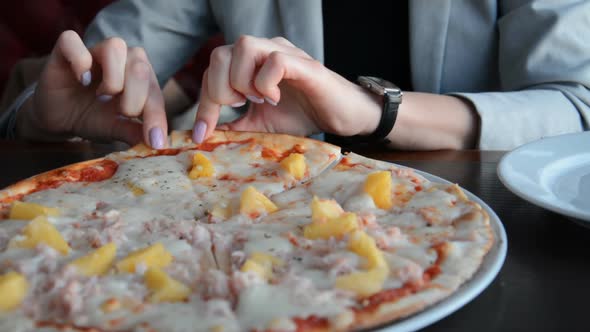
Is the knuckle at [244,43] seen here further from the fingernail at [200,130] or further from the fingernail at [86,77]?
the fingernail at [86,77]

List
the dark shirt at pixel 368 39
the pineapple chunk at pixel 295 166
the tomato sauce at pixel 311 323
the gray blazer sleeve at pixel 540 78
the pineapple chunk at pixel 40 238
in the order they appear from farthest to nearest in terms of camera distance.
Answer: the dark shirt at pixel 368 39, the gray blazer sleeve at pixel 540 78, the pineapple chunk at pixel 295 166, the pineapple chunk at pixel 40 238, the tomato sauce at pixel 311 323

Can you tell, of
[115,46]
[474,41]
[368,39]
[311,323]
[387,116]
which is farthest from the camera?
[368,39]

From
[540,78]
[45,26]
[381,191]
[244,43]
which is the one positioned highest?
[244,43]

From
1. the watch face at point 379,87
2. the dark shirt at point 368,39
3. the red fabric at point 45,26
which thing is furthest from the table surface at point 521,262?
the red fabric at point 45,26

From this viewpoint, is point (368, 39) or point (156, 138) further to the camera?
point (368, 39)

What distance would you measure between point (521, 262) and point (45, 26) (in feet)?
7.83

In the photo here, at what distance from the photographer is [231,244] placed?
0.68 m

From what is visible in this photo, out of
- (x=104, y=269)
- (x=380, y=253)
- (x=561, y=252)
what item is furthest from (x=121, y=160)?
(x=561, y=252)

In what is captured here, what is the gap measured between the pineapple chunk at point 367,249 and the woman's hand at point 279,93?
401 millimetres

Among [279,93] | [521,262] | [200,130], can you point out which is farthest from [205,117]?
[521,262]

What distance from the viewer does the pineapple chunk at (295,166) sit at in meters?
0.89

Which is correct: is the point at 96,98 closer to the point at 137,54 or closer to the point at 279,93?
the point at 137,54

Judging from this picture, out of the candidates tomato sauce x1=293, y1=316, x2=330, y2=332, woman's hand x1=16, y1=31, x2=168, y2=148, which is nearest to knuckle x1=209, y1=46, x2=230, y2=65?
woman's hand x1=16, y1=31, x2=168, y2=148

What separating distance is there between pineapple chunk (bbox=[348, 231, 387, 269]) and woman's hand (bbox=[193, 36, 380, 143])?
0.40 meters
